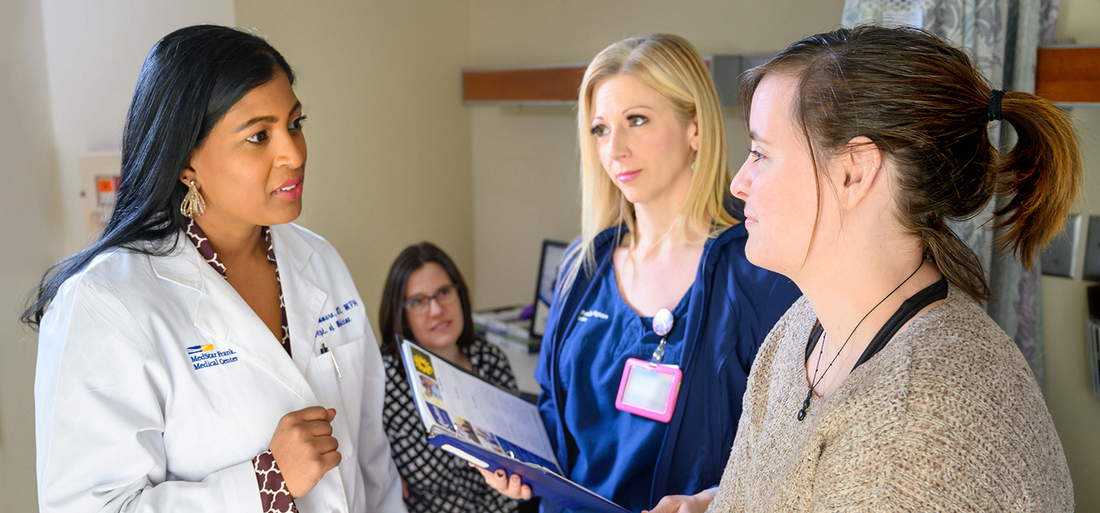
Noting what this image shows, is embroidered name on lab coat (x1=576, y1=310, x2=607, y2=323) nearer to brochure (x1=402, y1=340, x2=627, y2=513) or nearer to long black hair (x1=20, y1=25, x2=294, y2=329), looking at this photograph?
brochure (x1=402, y1=340, x2=627, y2=513)

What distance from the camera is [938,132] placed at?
834 millimetres

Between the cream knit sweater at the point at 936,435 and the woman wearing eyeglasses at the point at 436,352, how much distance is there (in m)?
1.71

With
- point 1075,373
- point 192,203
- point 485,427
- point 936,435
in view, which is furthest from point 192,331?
point 1075,373

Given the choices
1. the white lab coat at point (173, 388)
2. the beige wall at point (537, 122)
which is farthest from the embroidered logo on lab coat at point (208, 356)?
the beige wall at point (537, 122)

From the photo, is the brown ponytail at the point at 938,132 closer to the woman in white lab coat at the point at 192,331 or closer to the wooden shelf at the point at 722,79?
the woman in white lab coat at the point at 192,331

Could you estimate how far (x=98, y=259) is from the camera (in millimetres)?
1246

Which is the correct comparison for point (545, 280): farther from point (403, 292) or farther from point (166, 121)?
point (166, 121)

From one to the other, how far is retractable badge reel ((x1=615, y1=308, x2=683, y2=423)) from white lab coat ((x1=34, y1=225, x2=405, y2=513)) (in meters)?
0.61

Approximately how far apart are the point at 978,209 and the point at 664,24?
2.24m

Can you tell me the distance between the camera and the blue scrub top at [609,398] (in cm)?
155

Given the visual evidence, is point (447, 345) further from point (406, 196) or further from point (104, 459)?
point (104, 459)

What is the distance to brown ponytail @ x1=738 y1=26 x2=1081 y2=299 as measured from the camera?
0.84 metres

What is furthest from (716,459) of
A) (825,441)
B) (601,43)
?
(601,43)

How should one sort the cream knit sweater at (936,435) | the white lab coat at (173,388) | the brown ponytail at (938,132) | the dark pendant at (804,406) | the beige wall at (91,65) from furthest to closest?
the beige wall at (91,65) < the white lab coat at (173,388) < the dark pendant at (804,406) < the brown ponytail at (938,132) < the cream knit sweater at (936,435)
